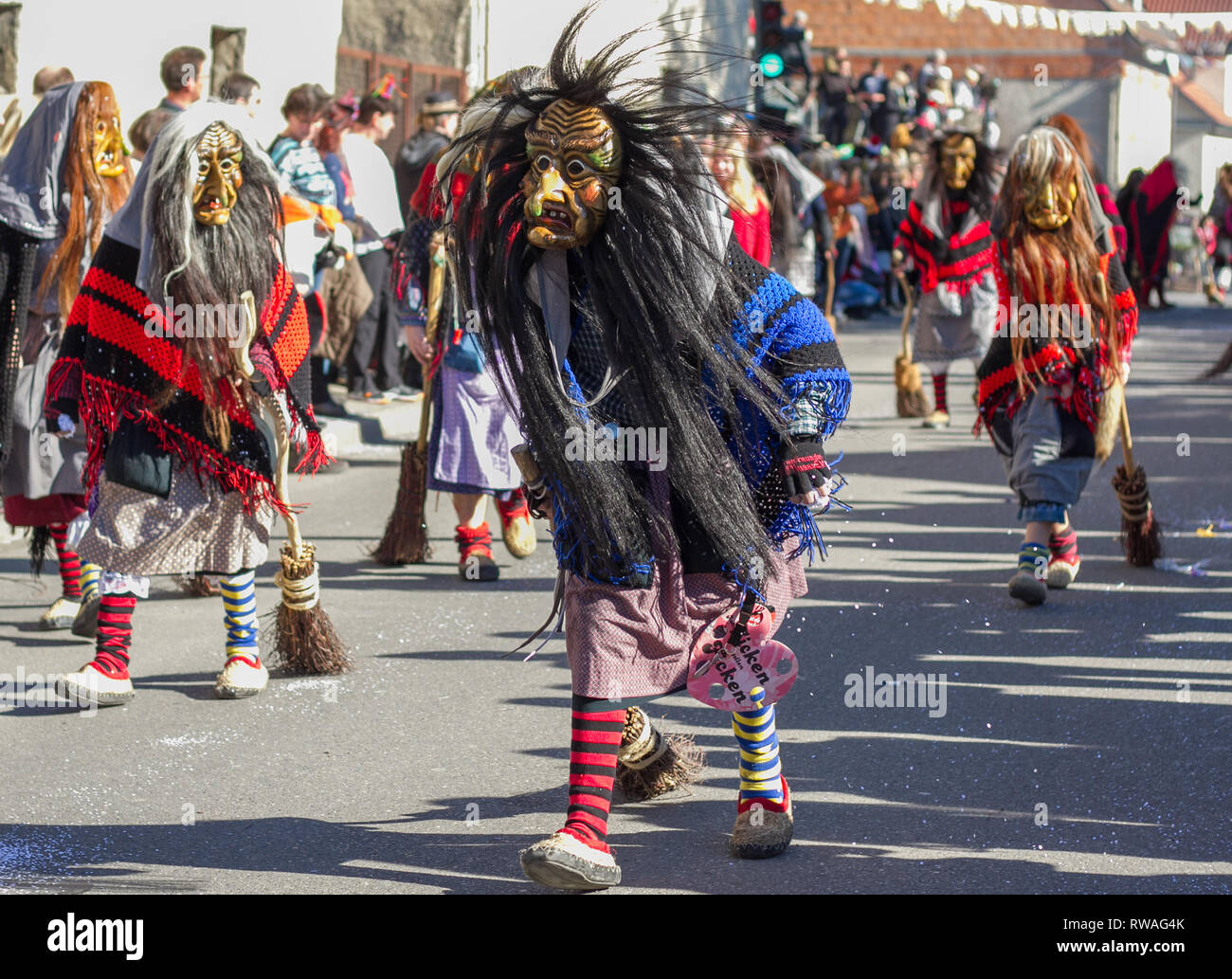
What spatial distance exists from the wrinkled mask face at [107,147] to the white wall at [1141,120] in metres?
35.9

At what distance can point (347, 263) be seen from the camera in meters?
11.9

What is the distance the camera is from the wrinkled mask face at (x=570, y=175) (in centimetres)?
400

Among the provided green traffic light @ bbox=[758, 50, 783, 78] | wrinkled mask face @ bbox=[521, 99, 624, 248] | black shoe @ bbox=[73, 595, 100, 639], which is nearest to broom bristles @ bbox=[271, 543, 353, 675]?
black shoe @ bbox=[73, 595, 100, 639]

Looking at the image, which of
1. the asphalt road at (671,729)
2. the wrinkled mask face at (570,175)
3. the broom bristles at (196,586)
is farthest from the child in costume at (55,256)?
the wrinkled mask face at (570,175)

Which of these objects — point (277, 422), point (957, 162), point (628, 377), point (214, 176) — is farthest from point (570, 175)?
point (957, 162)

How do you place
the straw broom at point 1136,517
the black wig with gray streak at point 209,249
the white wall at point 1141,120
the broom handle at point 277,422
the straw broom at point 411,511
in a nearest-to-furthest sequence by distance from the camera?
1. the black wig with gray streak at point 209,249
2. the broom handle at point 277,422
3. the straw broom at point 1136,517
4. the straw broom at point 411,511
5. the white wall at point 1141,120

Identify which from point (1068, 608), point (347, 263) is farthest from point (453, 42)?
point (1068, 608)

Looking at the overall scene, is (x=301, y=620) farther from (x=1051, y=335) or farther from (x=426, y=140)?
(x=426, y=140)

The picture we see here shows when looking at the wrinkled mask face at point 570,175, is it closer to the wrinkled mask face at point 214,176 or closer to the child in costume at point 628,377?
the child in costume at point 628,377

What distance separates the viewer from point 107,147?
6547mm

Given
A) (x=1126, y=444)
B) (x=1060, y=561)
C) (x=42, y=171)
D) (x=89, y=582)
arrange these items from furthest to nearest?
(x=1126, y=444)
(x=1060, y=561)
(x=89, y=582)
(x=42, y=171)

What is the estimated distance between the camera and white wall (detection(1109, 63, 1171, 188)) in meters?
40.8

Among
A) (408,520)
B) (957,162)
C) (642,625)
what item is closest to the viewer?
(642,625)

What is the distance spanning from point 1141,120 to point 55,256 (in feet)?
130
